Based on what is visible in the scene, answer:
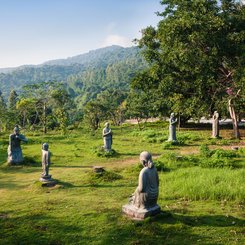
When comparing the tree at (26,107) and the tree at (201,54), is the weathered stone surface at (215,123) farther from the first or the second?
the tree at (26,107)

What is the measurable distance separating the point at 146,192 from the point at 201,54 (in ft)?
56.2

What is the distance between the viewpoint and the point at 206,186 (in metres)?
10.6

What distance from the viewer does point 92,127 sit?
1689 inches

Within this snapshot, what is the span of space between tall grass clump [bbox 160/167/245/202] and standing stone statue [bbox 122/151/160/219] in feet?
6.71

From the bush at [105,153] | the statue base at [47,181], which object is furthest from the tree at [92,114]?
the statue base at [47,181]

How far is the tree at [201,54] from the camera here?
22734mm

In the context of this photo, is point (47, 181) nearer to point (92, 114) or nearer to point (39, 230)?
point (39, 230)

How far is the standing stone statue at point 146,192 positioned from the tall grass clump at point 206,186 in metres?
2.04

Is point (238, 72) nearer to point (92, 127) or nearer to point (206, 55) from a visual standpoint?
point (206, 55)

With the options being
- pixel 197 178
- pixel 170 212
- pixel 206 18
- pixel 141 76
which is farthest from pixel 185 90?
pixel 170 212

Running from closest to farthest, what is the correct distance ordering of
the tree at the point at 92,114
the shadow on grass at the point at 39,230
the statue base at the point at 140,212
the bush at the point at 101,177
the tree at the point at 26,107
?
the shadow on grass at the point at 39,230 < the statue base at the point at 140,212 < the bush at the point at 101,177 < the tree at the point at 26,107 < the tree at the point at 92,114

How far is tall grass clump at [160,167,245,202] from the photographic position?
10.2 m

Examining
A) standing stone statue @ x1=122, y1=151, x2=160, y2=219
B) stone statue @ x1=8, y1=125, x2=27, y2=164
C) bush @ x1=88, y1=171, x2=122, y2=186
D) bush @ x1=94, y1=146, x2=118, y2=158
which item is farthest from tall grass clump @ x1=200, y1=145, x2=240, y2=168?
stone statue @ x1=8, y1=125, x2=27, y2=164

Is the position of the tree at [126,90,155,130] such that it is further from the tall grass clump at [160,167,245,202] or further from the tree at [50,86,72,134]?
the tall grass clump at [160,167,245,202]
